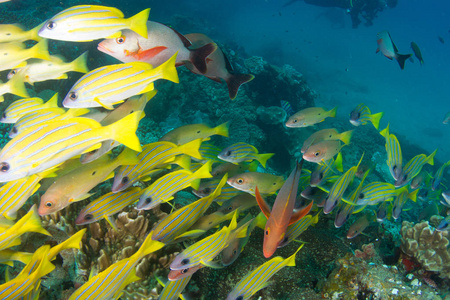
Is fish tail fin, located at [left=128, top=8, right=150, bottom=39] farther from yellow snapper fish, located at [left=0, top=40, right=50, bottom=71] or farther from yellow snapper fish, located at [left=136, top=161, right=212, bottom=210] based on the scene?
yellow snapper fish, located at [left=0, top=40, right=50, bottom=71]

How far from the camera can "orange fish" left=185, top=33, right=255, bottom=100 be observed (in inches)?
92.6

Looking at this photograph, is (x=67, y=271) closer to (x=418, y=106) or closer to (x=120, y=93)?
(x=120, y=93)

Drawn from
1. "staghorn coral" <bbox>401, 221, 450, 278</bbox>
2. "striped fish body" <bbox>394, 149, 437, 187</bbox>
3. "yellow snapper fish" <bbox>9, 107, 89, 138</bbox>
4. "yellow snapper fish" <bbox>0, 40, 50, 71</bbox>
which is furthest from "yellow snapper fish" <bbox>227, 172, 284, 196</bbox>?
"yellow snapper fish" <bbox>0, 40, 50, 71</bbox>

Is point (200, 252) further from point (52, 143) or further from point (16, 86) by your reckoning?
point (16, 86)

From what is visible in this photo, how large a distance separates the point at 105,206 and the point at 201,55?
1757 mm

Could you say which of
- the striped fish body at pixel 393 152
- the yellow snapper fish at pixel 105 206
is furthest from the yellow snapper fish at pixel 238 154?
the striped fish body at pixel 393 152

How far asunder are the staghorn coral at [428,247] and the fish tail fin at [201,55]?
4.30 metres

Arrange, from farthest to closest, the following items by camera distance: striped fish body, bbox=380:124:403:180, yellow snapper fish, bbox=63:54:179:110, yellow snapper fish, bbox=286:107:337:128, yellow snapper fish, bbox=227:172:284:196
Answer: yellow snapper fish, bbox=286:107:337:128 → striped fish body, bbox=380:124:403:180 → yellow snapper fish, bbox=227:172:284:196 → yellow snapper fish, bbox=63:54:179:110

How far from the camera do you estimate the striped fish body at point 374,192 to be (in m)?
3.63

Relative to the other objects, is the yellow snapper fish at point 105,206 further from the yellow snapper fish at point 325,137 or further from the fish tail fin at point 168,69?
the yellow snapper fish at point 325,137

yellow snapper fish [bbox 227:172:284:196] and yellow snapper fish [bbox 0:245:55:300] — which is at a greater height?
yellow snapper fish [bbox 0:245:55:300]

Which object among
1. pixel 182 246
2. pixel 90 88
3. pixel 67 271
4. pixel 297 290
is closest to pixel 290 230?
pixel 297 290

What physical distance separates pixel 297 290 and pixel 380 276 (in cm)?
120

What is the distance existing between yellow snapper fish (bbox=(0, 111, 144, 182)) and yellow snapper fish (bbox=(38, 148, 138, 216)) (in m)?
0.50
